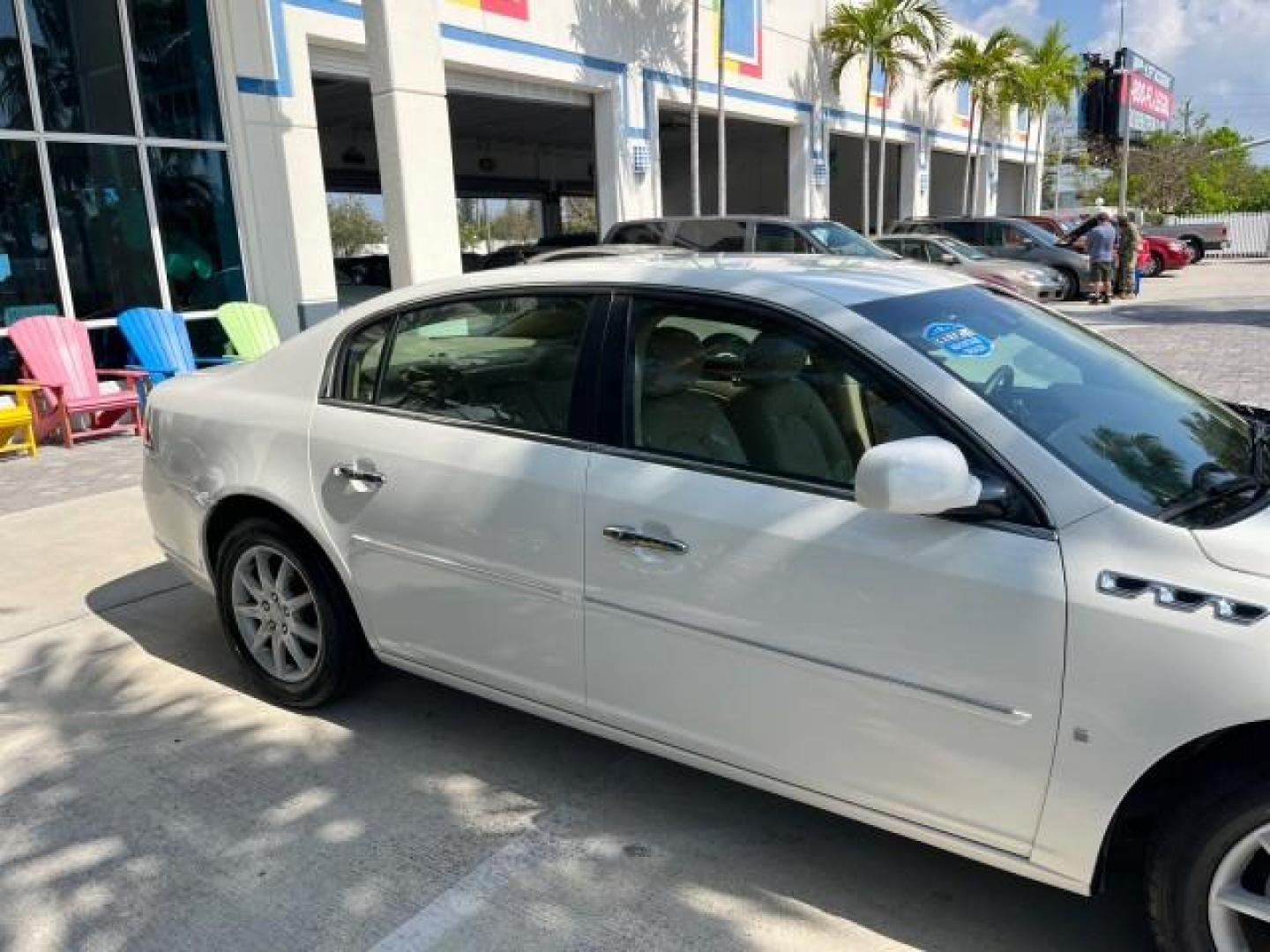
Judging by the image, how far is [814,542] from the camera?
2.40 metres

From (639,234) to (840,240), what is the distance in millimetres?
2614

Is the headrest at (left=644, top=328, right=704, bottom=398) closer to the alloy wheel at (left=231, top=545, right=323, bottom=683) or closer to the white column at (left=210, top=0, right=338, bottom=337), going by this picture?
the alloy wheel at (left=231, top=545, right=323, bottom=683)

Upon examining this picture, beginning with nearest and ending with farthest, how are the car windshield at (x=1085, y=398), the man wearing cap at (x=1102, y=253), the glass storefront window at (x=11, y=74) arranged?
the car windshield at (x=1085, y=398) < the glass storefront window at (x=11, y=74) < the man wearing cap at (x=1102, y=253)

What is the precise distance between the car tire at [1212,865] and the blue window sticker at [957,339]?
3.72 feet

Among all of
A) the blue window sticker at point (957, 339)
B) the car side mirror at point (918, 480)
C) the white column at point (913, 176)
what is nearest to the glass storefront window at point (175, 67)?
the blue window sticker at point (957, 339)

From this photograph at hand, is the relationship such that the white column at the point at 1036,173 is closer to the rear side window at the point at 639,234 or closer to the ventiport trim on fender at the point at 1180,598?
the rear side window at the point at 639,234

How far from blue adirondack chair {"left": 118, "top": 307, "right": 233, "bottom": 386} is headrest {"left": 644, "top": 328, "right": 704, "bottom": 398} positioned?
25.6 feet

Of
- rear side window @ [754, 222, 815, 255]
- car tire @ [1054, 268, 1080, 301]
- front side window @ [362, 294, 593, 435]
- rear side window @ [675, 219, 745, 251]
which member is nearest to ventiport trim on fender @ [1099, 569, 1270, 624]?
front side window @ [362, 294, 593, 435]

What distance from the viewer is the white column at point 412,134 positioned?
1041cm

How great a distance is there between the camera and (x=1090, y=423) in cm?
252

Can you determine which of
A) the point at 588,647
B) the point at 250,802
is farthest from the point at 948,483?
the point at 250,802

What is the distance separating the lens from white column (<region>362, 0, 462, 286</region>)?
34.2 ft

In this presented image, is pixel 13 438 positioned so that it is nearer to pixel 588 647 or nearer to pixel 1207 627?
pixel 588 647

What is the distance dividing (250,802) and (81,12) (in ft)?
31.7
